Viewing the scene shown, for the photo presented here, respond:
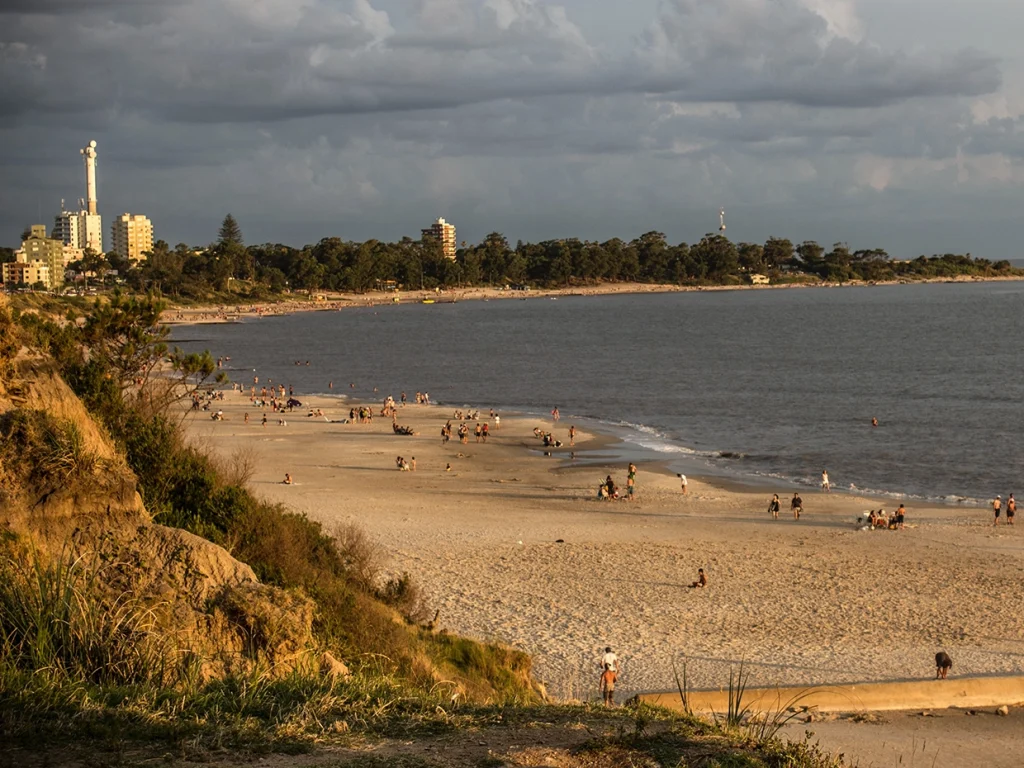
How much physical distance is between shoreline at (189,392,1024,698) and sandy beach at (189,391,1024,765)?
57 millimetres

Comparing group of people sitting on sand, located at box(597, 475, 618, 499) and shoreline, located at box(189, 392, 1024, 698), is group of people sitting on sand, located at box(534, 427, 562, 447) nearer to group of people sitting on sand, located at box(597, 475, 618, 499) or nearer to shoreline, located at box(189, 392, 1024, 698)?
shoreline, located at box(189, 392, 1024, 698)

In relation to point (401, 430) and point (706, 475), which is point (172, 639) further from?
point (401, 430)

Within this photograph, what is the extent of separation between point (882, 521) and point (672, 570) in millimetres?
7441

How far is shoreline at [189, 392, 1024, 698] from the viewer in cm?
1752

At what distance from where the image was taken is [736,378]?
226ft

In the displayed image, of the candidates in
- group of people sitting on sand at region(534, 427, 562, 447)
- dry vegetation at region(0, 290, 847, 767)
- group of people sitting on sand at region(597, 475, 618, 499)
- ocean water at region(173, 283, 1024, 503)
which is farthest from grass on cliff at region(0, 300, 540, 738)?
group of people sitting on sand at region(534, 427, 562, 447)

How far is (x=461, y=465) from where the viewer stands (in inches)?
1490

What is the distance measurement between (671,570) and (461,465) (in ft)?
51.5

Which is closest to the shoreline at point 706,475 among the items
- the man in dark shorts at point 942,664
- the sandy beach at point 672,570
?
the sandy beach at point 672,570

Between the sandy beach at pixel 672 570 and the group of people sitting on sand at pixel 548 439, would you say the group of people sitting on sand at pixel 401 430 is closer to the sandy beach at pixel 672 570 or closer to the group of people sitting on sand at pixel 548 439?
the group of people sitting on sand at pixel 548 439

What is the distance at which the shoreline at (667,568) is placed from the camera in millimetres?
17516

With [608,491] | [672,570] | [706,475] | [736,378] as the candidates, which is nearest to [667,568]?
[672,570]

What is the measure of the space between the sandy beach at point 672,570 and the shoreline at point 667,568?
0.19ft

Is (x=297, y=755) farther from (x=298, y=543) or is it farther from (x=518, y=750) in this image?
(x=298, y=543)
